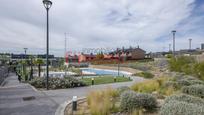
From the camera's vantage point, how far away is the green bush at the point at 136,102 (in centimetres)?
684

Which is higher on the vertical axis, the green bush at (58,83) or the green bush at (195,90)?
the green bush at (195,90)

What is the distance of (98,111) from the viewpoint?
639cm

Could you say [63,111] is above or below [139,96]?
below

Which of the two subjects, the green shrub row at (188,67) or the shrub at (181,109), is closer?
the shrub at (181,109)

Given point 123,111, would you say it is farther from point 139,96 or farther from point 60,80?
point 60,80

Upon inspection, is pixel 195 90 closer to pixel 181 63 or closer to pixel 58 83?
pixel 58 83

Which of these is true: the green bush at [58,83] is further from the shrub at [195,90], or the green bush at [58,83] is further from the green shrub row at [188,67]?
the green shrub row at [188,67]

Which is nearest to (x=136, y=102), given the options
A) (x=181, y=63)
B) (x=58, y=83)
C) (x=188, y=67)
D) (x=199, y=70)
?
(x=58, y=83)

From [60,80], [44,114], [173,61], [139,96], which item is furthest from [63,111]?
[173,61]

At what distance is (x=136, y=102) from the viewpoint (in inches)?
270

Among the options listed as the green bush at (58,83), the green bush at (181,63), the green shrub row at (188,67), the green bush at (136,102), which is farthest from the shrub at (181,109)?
the green bush at (181,63)

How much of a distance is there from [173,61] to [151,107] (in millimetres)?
15017

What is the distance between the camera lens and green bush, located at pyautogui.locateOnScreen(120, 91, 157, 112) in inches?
269

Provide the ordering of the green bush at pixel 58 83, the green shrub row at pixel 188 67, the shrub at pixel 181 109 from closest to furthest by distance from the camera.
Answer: the shrub at pixel 181 109
the green bush at pixel 58 83
the green shrub row at pixel 188 67
